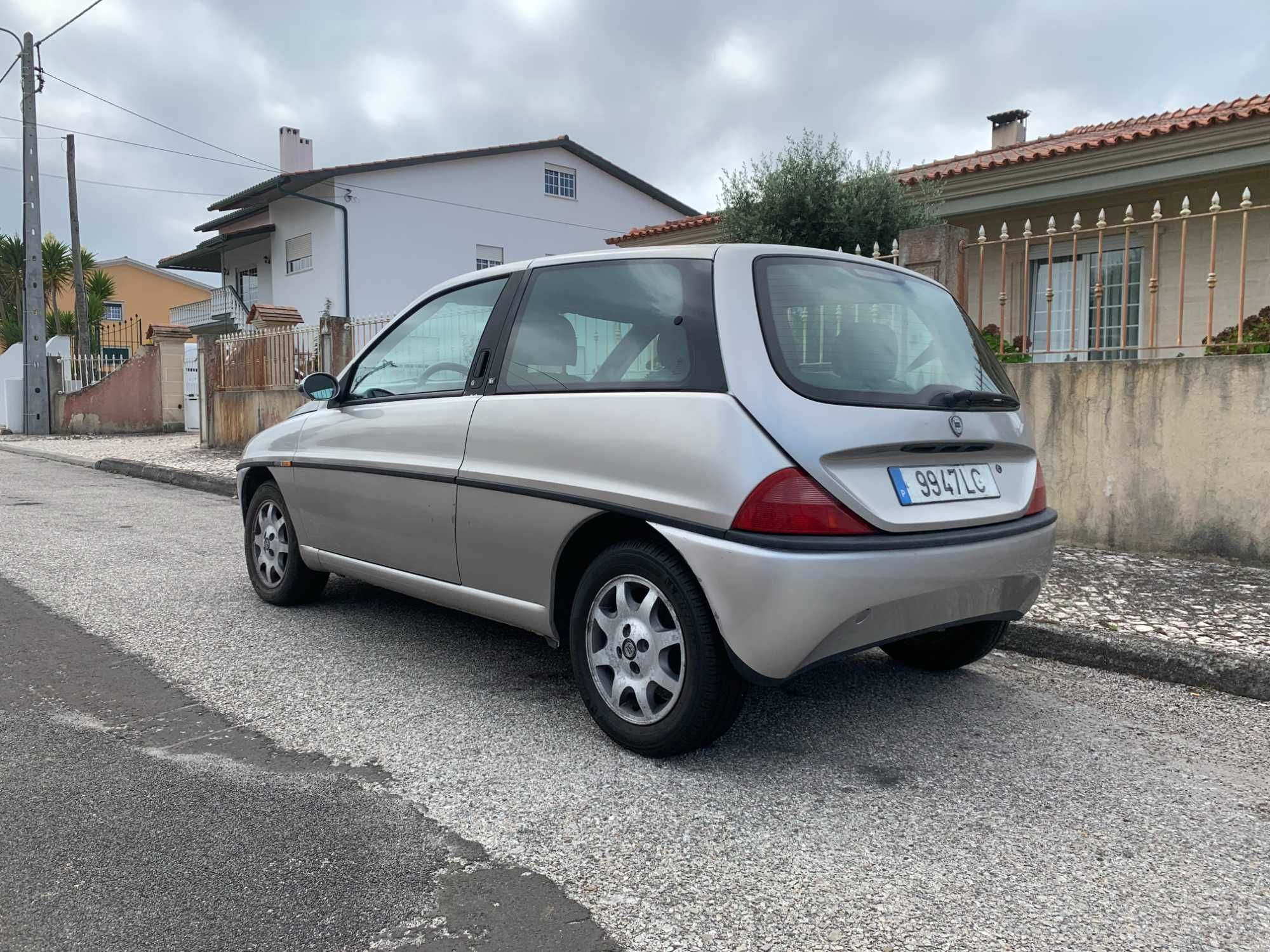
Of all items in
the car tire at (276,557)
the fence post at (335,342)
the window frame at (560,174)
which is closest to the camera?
the car tire at (276,557)

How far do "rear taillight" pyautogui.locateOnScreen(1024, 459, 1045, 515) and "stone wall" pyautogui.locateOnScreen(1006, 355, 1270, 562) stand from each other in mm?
3046

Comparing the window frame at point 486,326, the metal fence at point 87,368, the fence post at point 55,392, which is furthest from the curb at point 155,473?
the fence post at point 55,392

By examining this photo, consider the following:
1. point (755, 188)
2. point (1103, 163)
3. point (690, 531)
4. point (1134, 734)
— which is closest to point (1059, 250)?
point (1103, 163)

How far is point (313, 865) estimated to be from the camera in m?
2.42

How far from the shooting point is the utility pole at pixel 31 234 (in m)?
19.8

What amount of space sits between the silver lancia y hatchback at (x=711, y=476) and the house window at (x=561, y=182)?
2716 centimetres

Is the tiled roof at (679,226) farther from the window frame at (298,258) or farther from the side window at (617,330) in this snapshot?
the window frame at (298,258)

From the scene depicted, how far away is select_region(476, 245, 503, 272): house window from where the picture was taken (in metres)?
28.8

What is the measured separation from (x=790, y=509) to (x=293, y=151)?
30.6m

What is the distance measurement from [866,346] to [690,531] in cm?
88

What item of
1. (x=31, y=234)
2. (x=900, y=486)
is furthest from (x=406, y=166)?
(x=900, y=486)

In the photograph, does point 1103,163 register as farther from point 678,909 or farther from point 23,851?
point 23,851

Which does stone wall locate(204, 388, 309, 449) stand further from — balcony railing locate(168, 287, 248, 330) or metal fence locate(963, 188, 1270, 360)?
balcony railing locate(168, 287, 248, 330)

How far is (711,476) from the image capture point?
2869mm
